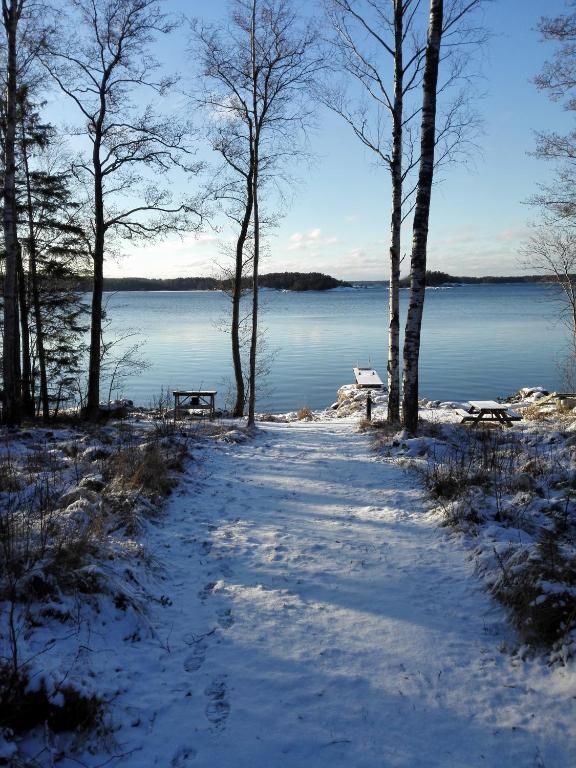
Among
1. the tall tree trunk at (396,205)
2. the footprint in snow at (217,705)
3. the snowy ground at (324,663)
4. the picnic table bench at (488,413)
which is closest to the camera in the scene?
the snowy ground at (324,663)

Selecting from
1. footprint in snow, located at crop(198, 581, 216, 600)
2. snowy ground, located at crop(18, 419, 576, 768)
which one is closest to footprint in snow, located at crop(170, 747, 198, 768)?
snowy ground, located at crop(18, 419, 576, 768)

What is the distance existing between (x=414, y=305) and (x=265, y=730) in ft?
26.2

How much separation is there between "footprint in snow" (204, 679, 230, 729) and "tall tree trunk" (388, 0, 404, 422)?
958cm

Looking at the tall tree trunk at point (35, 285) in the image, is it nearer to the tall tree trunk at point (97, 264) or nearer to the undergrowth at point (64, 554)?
the tall tree trunk at point (97, 264)

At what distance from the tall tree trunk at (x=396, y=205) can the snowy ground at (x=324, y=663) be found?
6.93m

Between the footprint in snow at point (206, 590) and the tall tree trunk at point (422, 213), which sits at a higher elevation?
the tall tree trunk at point (422, 213)

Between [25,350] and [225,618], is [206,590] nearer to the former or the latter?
[225,618]

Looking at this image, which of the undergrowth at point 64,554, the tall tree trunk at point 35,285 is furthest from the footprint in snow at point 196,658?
the tall tree trunk at point 35,285

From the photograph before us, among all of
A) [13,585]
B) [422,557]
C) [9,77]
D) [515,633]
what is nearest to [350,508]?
[422,557]

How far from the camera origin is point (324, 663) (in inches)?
137

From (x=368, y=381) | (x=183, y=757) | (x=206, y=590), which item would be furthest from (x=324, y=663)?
(x=368, y=381)

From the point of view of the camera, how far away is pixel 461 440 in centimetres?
959

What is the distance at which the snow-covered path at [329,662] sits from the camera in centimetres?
279

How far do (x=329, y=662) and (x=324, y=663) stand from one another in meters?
0.04
